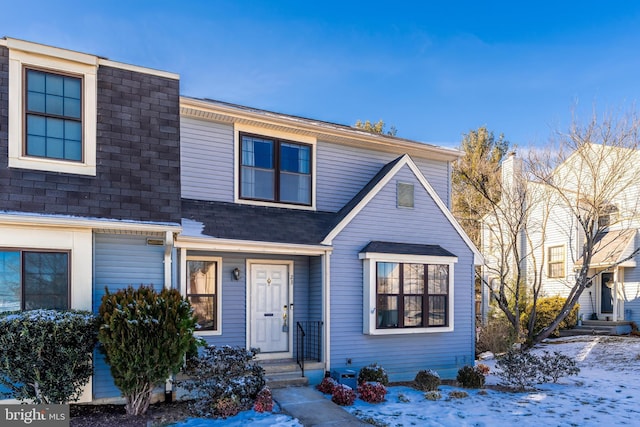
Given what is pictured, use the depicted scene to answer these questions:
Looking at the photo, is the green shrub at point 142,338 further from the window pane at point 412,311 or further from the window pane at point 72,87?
the window pane at point 412,311

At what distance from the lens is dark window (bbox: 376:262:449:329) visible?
1000cm

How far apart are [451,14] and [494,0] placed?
148 centimetres

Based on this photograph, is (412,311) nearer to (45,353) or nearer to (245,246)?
(245,246)

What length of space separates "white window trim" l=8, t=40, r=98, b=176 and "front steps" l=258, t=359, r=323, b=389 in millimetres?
4915

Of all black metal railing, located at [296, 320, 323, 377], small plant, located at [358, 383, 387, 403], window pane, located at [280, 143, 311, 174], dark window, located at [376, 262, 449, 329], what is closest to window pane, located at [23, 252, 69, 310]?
black metal railing, located at [296, 320, 323, 377]

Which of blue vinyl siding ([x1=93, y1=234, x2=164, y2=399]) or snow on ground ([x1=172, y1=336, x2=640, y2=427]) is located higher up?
blue vinyl siding ([x1=93, y1=234, x2=164, y2=399])

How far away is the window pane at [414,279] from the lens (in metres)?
10.2

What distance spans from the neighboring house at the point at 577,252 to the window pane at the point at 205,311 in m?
10.3

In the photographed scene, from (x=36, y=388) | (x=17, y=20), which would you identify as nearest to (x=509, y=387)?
(x=36, y=388)

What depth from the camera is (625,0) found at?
14.2 meters

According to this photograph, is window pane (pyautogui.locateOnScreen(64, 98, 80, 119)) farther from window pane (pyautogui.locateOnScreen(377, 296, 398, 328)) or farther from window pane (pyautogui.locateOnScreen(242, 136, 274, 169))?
window pane (pyautogui.locateOnScreen(377, 296, 398, 328))

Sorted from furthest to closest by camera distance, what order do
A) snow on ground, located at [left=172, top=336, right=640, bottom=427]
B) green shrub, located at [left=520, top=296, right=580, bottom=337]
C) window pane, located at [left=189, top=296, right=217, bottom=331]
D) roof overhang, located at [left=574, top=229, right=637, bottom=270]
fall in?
A: 1. roof overhang, located at [left=574, top=229, right=637, bottom=270]
2. green shrub, located at [left=520, top=296, right=580, bottom=337]
3. window pane, located at [left=189, top=296, right=217, bottom=331]
4. snow on ground, located at [left=172, top=336, right=640, bottom=427]

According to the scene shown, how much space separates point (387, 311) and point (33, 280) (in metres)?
6.80

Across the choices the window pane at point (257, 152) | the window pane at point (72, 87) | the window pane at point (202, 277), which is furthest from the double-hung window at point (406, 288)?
the window pane at point (72, 87)
